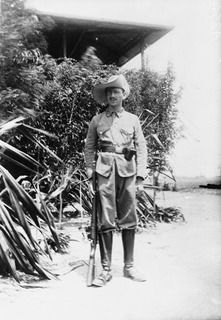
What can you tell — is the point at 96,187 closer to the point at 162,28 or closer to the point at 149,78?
the point at 149,78

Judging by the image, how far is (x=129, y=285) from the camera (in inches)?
124

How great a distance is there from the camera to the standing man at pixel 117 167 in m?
3.42

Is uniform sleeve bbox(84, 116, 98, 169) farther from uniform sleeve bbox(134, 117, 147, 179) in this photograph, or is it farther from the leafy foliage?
the leafy foliage

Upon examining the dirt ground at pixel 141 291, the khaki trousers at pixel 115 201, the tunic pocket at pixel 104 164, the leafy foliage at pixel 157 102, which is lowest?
the dirt ground at pixel 141 291

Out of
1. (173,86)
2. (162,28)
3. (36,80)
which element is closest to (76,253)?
(36,80)

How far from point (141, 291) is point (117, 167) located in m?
1.03

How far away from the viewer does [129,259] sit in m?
3.40

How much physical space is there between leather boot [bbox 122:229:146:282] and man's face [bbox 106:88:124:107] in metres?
1.09

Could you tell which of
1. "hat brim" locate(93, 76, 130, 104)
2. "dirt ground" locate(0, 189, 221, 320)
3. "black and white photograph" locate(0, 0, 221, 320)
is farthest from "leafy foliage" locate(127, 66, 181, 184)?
"hat brim" locate(93, 76, 130, 104)

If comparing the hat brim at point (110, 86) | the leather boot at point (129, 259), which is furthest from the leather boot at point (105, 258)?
the hat brim at point (110, 86)

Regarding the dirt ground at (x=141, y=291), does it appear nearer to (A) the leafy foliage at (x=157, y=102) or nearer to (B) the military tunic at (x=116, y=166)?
(B) the military tunic at (x=116, y=166)

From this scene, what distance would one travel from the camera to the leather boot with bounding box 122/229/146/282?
10.9 ft

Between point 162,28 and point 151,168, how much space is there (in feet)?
19.6

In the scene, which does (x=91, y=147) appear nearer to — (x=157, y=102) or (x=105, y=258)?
(x=105, y=258)
